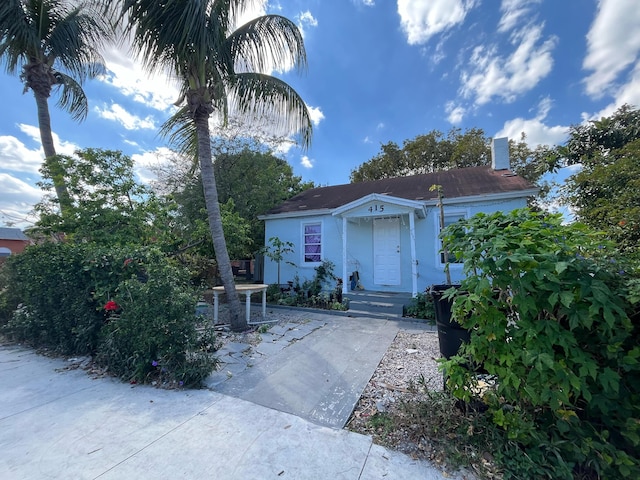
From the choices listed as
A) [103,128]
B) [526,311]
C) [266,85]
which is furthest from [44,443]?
[103,128]

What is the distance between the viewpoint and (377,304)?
762cm

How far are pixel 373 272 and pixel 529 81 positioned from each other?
29.3 ft

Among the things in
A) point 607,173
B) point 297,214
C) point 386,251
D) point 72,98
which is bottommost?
point 386,251

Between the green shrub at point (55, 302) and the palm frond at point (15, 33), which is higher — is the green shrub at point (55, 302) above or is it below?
below

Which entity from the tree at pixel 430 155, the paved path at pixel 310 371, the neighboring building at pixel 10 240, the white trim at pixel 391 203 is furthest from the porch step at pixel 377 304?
the neighboring building at pixel 10 240

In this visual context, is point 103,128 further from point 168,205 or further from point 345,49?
point 345,49

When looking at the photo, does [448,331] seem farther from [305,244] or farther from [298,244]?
[298,244]

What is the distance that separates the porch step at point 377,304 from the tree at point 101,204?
5.88 meters

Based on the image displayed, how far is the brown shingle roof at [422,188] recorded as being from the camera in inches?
318

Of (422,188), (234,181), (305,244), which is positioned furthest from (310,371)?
(234,181)

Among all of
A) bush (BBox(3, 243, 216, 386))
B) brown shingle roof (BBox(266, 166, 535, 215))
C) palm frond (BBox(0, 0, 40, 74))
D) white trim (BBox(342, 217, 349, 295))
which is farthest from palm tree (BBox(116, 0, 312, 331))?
brown shingle roof (BBox(266, 166, 535, 215))

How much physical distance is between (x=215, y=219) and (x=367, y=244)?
18.1 ft

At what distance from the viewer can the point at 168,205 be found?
7.26 m

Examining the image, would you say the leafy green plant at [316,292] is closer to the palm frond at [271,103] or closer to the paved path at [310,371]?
the paved path at [310,371]
